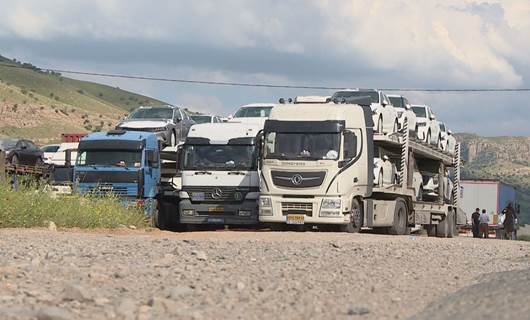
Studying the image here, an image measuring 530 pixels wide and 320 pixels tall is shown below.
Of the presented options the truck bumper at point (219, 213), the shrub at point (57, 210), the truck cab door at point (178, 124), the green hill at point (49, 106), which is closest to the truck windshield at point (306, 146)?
the truck bumper at point (219, 213)

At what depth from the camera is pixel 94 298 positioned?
32.2 ft

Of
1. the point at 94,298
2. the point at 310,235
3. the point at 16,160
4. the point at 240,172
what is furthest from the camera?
the point at 16,160

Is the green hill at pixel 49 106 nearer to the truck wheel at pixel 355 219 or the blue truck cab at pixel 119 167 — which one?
the blue truck cab at pixel 119 167

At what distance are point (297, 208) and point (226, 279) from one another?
42.1 feet

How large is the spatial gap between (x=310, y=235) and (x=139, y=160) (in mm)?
6923

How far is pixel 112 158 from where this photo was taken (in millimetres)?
27781

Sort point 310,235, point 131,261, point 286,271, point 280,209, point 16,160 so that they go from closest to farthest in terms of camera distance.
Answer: point 286,271, point 131,261, point 310,235, point 280,209, point 16,160

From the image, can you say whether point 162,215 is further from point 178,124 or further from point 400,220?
point 400,220

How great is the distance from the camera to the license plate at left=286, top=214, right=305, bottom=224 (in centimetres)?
2434

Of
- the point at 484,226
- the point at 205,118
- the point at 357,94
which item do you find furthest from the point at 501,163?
the point at 357,94

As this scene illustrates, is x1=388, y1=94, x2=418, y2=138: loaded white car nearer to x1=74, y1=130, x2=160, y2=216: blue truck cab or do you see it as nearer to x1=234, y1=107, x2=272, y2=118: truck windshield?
x1=234, y1=107, x2=272, y2=118: truck windshield

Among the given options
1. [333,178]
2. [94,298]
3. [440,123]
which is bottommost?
[94,298]

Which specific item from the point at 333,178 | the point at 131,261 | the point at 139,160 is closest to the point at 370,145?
the point at 333,178

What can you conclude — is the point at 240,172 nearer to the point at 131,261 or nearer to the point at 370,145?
the point at 370,145
